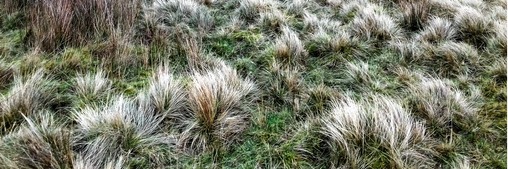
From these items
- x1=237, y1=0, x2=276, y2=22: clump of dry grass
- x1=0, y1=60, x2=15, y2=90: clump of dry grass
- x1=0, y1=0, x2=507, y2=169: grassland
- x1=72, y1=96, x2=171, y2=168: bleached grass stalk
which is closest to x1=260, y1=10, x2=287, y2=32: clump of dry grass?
x1=0, y1=0, x2=507, y2=169: grassland

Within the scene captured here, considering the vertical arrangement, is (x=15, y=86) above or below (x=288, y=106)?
above

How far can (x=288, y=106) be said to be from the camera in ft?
10.3

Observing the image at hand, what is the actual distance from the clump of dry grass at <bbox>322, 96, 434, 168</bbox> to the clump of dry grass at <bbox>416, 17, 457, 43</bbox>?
2.33 meters

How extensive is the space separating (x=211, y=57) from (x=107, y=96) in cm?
131

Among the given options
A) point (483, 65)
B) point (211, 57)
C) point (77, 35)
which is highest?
point (77, 35)

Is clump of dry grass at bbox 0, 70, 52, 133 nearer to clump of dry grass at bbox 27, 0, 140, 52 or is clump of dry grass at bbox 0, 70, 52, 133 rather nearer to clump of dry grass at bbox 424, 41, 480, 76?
clump of dry grass at bbox 27, 0, 140, 52

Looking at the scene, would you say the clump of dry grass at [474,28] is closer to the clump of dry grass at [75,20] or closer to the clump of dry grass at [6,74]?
the clump of dry grass at [75,20]

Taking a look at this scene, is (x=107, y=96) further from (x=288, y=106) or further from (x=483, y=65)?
(x=483, y=65)

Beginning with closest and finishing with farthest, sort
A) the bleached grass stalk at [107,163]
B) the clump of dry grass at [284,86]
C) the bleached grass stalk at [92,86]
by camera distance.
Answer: the bleached grass stalk at [107,163] < the bleached grass stalk at [92,86] < the clump of dry grass at [284,86]

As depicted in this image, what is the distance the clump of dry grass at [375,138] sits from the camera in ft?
7.80

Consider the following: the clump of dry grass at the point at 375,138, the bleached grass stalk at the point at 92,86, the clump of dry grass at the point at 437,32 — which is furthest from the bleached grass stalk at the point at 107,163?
the clump of dry grass at the point at 437,32

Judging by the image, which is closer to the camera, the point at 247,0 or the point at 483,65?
the point at 483,65

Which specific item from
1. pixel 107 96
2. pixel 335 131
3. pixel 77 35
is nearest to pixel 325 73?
pixel 335 131

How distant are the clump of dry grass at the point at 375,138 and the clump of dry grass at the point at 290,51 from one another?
1.30 meters
